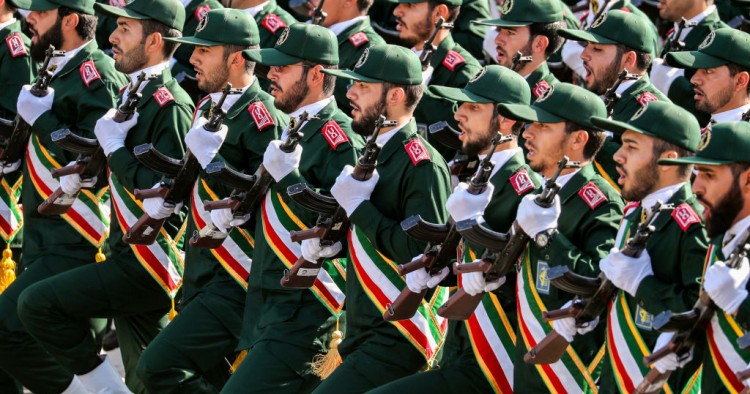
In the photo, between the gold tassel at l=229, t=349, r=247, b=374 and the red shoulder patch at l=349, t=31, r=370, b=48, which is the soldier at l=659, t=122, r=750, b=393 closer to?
the gold tassel at l=229, t=349, r=247, b=374

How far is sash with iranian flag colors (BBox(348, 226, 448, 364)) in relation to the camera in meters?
8.05

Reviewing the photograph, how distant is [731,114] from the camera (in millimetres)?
8930

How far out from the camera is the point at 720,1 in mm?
11570

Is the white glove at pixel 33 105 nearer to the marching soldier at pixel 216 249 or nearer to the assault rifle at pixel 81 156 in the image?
the assault rifle at pixel 81 156

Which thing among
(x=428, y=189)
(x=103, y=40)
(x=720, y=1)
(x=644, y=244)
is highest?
(x=644, y=244)

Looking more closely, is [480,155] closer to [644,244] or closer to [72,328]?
[644,244]

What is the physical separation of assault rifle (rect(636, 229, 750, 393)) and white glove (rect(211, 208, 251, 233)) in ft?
9.35

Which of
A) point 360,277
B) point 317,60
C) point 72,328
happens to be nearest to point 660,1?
point 317,60

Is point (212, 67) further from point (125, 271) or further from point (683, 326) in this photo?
point (683, 326)

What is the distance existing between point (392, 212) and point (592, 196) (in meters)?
1.18

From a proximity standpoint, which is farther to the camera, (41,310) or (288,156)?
(41,310)

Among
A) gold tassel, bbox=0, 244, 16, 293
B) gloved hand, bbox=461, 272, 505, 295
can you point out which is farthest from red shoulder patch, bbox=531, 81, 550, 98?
gold tassel, bbox=0, 244, 16, 293

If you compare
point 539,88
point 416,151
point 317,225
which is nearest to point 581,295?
point 416,151

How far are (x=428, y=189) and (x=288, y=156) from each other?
86 cm
